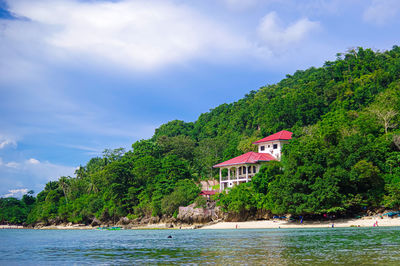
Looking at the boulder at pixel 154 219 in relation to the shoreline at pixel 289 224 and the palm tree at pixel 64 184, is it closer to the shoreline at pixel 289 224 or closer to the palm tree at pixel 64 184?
the shoreline at pixel 289 224

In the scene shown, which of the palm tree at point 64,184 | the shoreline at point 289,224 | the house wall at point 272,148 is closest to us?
the shoreline at point 289,224

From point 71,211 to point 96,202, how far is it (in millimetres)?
8779

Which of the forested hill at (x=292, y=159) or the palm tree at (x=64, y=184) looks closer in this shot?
the forested hill at (x=292, y=159)

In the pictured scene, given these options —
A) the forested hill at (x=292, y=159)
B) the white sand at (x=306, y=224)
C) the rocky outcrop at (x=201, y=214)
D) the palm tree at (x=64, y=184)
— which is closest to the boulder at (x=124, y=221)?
the forested hill at (x=292, y=159)

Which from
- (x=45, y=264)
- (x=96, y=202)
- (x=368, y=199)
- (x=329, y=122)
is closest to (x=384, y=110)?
(x=329, y=122)

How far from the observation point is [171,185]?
55.6 m

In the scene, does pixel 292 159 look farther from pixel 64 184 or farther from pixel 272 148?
pixel 64 184

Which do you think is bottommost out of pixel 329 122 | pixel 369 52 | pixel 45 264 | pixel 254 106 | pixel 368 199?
pixel 45 264

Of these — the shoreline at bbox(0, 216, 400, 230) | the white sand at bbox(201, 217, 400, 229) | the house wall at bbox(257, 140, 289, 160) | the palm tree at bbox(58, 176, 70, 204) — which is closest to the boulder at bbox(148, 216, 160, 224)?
the shoreline at bbox(0, 216, 400, 230)

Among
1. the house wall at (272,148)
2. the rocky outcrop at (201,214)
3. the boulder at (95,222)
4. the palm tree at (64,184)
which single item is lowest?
the boulder at (95,222)

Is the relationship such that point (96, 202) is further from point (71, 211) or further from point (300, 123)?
point (300, 123)

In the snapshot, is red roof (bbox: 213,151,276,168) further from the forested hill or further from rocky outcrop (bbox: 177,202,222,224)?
rocky outcrop (bbox: 177,202,222,224)

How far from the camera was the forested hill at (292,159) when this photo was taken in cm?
3697

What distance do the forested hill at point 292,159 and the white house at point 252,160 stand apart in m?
3.46
